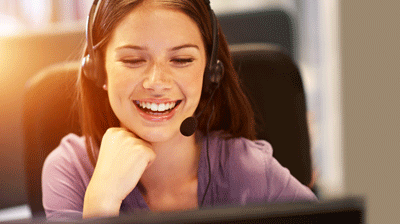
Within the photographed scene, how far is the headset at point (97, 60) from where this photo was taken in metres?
0.50

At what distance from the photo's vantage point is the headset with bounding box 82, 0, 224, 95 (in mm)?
495

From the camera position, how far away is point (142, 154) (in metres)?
0.48

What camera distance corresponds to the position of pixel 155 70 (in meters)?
0.47

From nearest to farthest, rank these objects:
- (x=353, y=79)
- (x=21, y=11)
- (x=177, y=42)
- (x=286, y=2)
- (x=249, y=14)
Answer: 1. (x=177, y=42)
2. (x=21, y=11)
3. (x=353, y=79)
4. (x=249, y=14)
5. (x=286, y=2)

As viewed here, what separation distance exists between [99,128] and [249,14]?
0.81 metres

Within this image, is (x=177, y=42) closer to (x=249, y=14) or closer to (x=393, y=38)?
(x=393, y=38)

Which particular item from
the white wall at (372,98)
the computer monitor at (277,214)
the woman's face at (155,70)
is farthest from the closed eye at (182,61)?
the white wall at (372,98)

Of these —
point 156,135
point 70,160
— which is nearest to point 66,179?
point 70,160

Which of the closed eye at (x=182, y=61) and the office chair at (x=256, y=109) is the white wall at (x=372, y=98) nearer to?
the office chair at (x=256, y=109)

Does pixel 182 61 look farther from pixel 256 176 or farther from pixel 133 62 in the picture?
A: pixel 256 176

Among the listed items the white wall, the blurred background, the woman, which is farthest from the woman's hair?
the white wall

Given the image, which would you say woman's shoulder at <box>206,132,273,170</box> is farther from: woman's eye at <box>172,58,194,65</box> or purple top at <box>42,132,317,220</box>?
woman's eye at <box>172,58,194,65</box>

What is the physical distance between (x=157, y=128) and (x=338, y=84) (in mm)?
714

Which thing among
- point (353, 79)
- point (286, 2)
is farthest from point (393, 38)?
point (286, 2)
